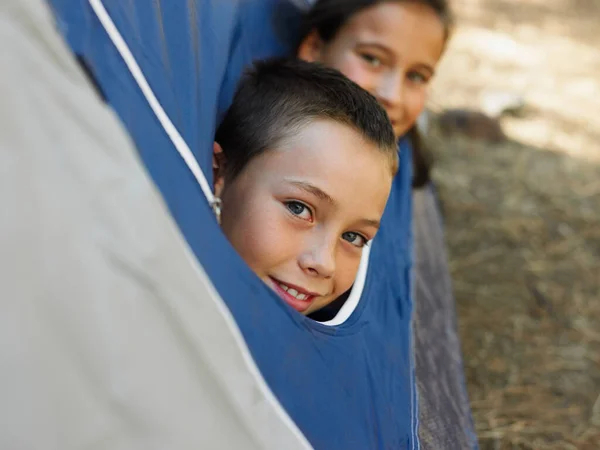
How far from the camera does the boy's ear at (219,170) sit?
1.34 meters

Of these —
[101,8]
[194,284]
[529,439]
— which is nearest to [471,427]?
[529,439]

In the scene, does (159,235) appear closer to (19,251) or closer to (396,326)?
(19,251)

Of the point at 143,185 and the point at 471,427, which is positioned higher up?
the point at 143,185

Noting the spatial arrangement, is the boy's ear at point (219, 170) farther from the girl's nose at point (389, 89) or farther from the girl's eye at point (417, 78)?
the girl's eye at point (417, 78)

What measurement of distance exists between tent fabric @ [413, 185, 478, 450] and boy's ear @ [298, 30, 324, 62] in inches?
22.0

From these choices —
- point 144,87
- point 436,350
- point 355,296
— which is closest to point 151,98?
point 144,87

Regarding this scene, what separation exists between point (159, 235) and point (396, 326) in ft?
2.84

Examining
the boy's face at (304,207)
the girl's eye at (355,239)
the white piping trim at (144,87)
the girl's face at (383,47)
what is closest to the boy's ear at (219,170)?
the boy's face at (304,207)

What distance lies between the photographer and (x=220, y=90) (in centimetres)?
139

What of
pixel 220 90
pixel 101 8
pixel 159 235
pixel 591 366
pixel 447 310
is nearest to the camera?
pixel 159 235

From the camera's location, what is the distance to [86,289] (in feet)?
2.32

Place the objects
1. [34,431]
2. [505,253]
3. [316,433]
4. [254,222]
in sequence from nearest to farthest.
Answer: [34,431] → [316,433] → [254,222] → [505,253]

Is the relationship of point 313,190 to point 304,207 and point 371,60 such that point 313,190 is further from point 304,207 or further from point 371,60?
point 371,60

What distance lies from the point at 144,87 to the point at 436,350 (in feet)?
3.62
